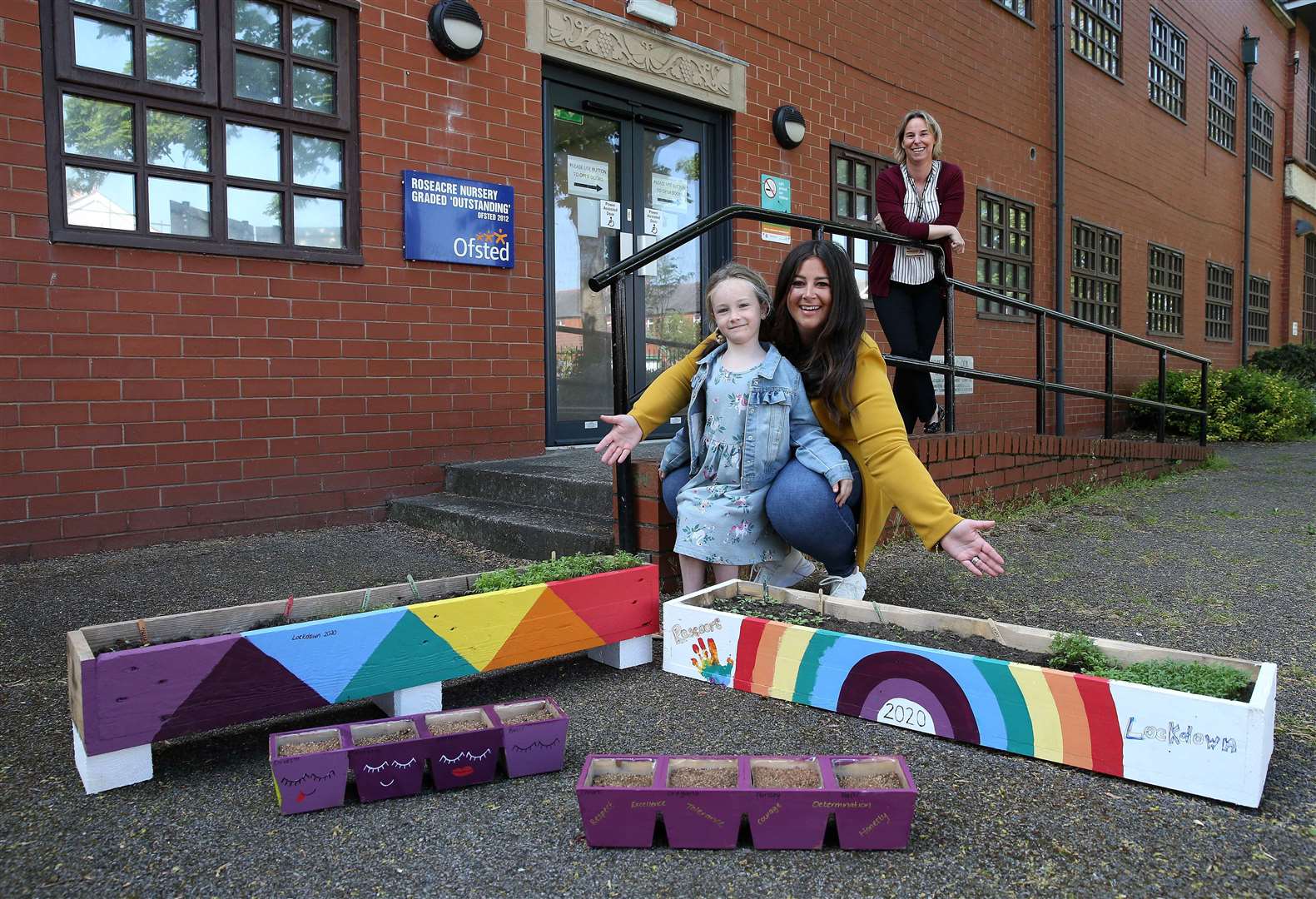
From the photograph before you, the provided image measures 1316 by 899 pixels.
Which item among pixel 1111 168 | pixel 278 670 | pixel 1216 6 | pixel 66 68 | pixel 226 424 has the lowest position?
pixel 278 670

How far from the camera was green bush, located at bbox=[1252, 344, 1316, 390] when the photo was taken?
1496 centimetres

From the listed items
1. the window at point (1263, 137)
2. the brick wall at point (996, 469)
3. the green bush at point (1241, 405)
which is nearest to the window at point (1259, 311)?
the window at point (1263, 137)

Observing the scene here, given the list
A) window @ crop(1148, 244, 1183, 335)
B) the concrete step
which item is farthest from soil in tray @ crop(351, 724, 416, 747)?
window @ crop(1148, 244, 1183, 335)

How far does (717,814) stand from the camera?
173cm

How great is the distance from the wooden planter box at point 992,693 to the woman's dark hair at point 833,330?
2.20 feet

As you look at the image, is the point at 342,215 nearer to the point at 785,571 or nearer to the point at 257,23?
the point at 257,23

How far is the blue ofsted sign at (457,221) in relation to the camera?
16.4 feet

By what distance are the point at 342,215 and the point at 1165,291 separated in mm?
12479

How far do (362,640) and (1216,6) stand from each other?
57.8ft

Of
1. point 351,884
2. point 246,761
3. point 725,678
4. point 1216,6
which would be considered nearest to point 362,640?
point 246,761

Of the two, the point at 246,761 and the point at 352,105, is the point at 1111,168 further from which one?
the point at 246,761

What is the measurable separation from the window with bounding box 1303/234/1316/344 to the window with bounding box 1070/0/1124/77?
10.3 m

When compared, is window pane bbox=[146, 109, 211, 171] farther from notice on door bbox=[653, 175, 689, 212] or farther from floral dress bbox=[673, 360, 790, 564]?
notice on door bbox=[653, 175, 689, 212]

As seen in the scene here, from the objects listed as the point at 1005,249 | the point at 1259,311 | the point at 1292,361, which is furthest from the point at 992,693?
the point at 1259,311
